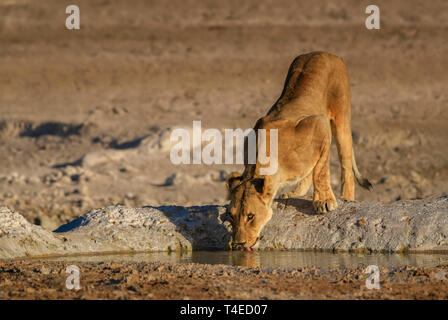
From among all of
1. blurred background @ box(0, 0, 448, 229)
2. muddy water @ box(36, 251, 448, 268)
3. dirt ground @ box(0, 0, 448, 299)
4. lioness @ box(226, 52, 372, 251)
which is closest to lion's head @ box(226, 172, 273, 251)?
lioness @ box(226, 52, 372, 251)

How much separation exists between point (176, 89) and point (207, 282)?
12799 mm

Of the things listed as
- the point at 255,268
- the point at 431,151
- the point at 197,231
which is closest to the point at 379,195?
the point at 431,151

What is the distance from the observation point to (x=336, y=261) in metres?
6.77

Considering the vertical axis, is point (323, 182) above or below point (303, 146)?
below

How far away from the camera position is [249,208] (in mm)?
7047

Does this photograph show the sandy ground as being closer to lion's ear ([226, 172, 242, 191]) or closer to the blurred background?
lion's ear ([226, 172, 242, 191])

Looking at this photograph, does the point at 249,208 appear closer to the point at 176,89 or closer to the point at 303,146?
the point at 303,146

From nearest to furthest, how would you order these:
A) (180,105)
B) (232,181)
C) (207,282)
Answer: (207,282) < (232,181) < (180,105)

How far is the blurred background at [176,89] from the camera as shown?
42.9ft

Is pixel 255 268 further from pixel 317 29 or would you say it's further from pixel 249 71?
pixel 317 29

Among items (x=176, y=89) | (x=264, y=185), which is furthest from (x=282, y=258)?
(x=176, y=89)
